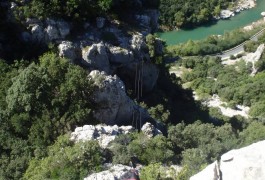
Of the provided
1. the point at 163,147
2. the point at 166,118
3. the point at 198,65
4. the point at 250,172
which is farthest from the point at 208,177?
the point at 198,65

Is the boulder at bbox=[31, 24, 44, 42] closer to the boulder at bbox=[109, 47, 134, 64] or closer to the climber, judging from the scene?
the boulder at bbox=[109, 47, 134, 64]

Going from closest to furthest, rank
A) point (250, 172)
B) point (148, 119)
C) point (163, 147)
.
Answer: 1. point (250, 172)
2. point (163, 147)
3. point (148, 119)

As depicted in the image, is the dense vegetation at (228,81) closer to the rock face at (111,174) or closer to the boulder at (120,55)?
the boulder at (120,55)

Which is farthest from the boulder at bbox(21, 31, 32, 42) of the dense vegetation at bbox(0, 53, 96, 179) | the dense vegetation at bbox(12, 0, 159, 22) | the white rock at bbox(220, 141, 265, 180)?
the white rock at bbox(220, 141, 265, 180)

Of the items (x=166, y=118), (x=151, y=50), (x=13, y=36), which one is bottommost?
(x=166, y=118)

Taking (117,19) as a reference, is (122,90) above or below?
below

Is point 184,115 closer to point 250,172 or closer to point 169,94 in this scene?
point 169,94

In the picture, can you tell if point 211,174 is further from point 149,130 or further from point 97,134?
point 149,130

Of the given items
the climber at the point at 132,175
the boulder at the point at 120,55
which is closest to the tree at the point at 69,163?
the climber at the point at 132,175
